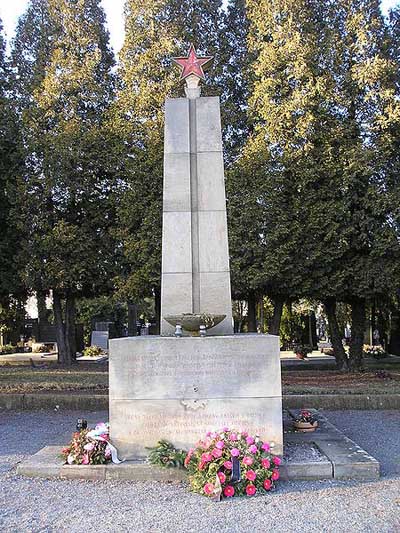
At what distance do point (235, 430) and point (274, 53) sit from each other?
11777 millimetres

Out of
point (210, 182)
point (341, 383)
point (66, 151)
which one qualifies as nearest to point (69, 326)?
point (66, 151)

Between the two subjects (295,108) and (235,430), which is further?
(295,108)

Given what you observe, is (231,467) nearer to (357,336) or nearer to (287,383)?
(287,383)

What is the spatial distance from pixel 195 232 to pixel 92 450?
296 cm

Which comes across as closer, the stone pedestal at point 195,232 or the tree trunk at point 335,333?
the stone pedestal at point 195,232

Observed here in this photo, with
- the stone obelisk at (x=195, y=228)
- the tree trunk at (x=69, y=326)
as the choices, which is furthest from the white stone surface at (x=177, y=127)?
the tree trunk at (x=69, y=326)

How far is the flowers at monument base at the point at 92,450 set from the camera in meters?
6.10

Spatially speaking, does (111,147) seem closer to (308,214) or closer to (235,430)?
(308,214)

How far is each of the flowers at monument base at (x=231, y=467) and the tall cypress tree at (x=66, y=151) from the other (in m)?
11.3

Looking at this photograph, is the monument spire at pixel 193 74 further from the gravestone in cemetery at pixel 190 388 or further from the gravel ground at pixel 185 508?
the gravel ground at pixel 185 508

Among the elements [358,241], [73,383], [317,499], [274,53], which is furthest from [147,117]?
[317,499]

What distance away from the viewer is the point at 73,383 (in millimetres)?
12414

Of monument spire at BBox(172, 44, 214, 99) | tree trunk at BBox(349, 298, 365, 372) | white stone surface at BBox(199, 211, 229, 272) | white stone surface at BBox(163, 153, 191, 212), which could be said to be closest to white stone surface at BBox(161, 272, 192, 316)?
white stone surface at BBox(199, 211, 229, 272)

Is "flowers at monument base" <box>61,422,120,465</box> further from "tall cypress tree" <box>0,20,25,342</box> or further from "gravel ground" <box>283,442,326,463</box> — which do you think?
"tall cypress tree" <box>0,20,25,342</box>
